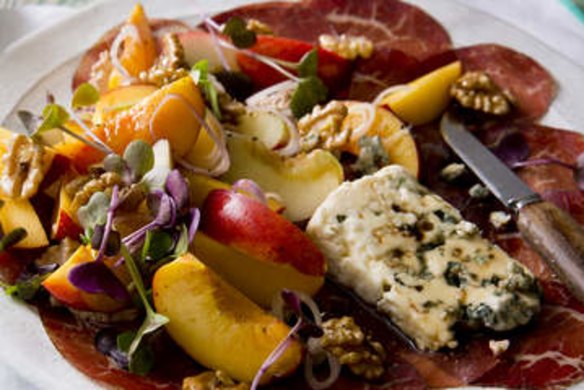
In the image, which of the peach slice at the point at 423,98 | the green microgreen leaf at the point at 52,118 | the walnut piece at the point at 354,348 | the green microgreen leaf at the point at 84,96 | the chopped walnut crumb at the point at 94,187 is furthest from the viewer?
the peach slice at the point at 423,98

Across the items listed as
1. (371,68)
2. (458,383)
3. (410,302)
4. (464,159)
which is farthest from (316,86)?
(458,383)

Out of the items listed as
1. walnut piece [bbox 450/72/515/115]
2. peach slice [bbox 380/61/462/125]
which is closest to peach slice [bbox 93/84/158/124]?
peach slice [bbox 380/61/462/125]

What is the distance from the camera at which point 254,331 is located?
8.27 feet

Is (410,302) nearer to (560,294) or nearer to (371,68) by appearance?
(560,294)

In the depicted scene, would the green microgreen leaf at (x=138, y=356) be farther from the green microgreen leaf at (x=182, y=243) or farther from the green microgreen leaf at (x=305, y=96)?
the green microgreen leaf at (x=305, y=96)

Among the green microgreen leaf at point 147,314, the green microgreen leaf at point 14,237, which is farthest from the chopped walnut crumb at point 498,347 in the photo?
the green microgreen leaf at point 14,237

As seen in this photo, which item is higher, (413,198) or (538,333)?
(413,198)

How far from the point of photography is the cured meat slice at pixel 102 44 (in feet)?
12.0

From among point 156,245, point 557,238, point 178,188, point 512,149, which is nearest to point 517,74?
point 512,149

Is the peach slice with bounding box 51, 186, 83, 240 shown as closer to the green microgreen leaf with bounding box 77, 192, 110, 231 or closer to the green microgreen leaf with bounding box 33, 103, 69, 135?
the green microgreen leaf with bounding box 77, 192, 110, 231

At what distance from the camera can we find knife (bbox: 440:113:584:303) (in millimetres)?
2672

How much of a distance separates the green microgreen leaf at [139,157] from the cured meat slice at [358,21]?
118 cm

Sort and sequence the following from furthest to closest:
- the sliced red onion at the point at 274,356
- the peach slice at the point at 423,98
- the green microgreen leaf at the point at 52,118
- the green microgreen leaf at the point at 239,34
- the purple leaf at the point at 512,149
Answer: the green microgreen leaf at the point at 239,34 → the peach slice at the point at 423,98 → the purple leaf at the point at 512,149 → the green microgreen leaf at the point at 52,118 → the sliced red onion at the point at 274,356

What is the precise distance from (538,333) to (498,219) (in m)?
0.49
